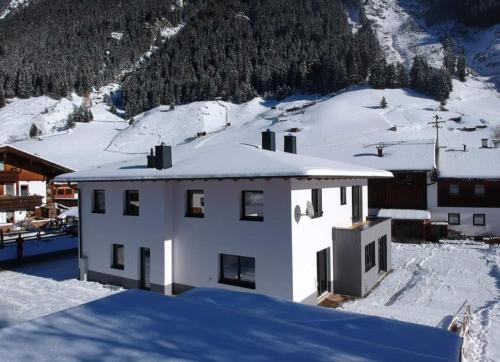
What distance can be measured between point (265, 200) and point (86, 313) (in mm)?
8214

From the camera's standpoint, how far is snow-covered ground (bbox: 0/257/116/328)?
39.0ft

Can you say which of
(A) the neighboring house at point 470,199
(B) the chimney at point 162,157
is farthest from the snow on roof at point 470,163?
(B) the chimney at point 162,157

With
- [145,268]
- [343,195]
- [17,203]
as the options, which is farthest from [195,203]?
Result: [17,203]

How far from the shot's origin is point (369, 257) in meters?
15.3

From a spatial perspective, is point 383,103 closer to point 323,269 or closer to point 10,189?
point 10,189

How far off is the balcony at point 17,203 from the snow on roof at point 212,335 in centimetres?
2339

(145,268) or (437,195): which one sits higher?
(437,195)

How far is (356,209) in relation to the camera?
18.1 metres

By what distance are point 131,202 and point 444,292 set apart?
12.4 metres

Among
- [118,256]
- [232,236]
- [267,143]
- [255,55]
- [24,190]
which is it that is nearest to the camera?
[232,236]

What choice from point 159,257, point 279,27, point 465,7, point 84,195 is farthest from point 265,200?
point 465,7

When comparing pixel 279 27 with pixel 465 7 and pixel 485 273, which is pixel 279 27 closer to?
pixel 465 7

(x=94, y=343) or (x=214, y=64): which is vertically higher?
(x=214, y=64)

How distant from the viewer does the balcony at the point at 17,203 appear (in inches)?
942
